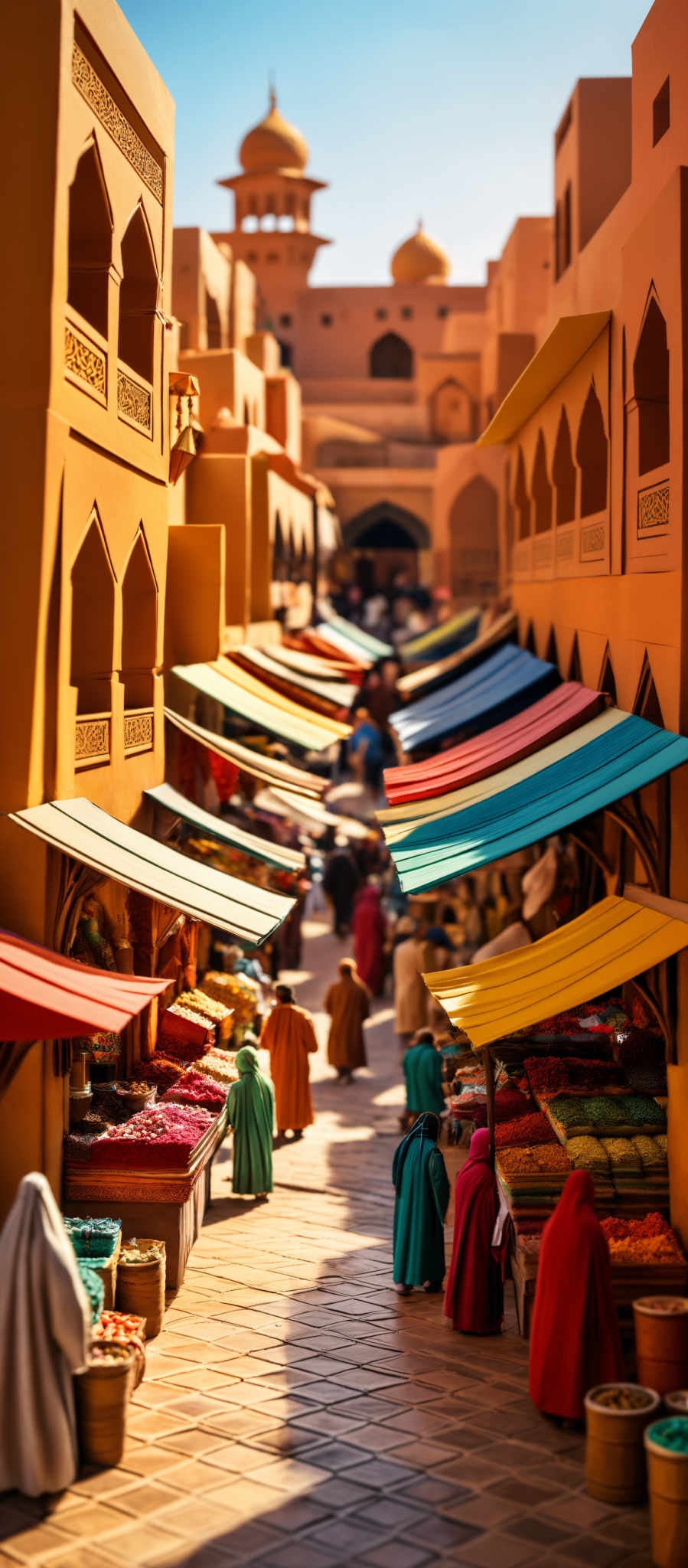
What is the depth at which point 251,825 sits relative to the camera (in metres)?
15.4

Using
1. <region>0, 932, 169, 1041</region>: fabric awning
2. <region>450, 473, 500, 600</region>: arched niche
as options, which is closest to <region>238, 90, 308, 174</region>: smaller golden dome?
<region>450, 473, 500, 600</region>: arched niche

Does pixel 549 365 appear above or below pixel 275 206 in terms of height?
below

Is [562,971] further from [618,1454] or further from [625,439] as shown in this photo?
[625,439]

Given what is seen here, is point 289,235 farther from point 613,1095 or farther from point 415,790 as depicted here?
point 613,1095

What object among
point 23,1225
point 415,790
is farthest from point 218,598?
point 23,1225

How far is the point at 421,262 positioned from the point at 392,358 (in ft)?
10.8

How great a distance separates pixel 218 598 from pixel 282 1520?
7.87 m

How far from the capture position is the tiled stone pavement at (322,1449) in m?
5.14

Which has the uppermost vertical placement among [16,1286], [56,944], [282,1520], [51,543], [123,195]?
[123,195]

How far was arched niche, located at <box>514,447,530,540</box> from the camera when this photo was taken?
15.6 metres

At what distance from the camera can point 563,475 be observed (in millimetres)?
12766

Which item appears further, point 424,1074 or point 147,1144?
point 424,1074

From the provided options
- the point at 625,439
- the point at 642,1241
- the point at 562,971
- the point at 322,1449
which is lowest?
the point at 322,1449

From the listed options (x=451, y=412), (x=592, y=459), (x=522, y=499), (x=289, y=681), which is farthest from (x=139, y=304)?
(x=451, y=412)
